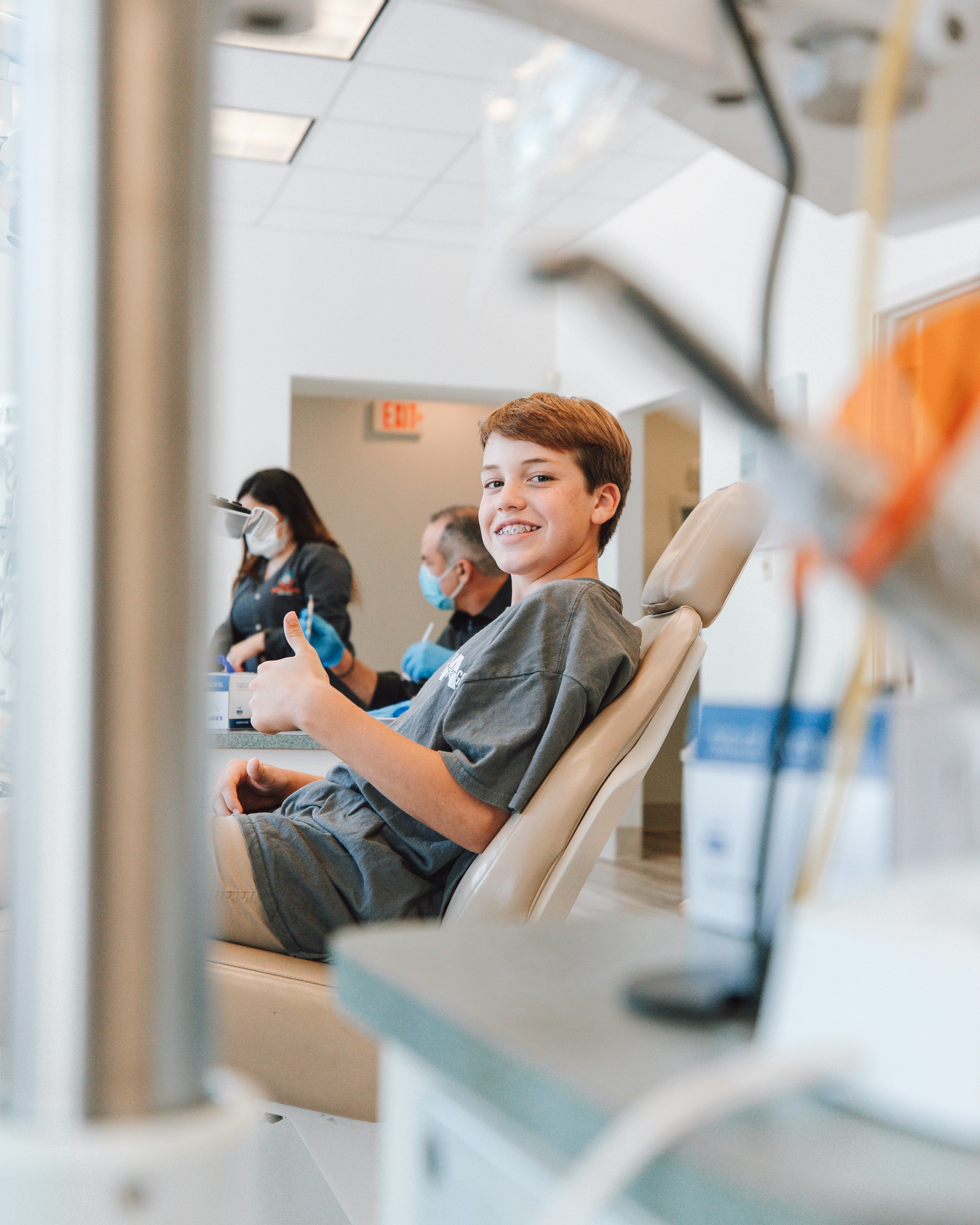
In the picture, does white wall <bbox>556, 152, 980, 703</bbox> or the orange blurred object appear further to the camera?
white wall <bbox>556, 152, 980, 703</bbox>

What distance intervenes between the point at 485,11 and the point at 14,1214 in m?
0.31

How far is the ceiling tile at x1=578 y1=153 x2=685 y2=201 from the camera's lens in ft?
13.9

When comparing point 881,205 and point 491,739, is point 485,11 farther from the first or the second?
point 491,739

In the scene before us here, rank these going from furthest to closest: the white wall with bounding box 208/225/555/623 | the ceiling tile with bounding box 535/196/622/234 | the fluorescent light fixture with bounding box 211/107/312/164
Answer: the white wall with bounding box 208/225/555/623 → the ceiling tile with bounding box 535/196/622/234 → the fluorescent light fixture with bounding box 211/107/312/164

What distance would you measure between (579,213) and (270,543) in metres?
2.48

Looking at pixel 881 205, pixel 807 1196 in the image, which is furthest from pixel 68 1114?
pixel 881 205

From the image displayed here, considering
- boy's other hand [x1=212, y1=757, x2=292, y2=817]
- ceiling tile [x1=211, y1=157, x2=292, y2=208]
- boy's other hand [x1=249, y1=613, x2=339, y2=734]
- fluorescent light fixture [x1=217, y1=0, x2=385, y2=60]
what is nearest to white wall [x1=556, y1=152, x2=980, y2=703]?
boy's other hand [x1=249, y1=613, x2=339, y2=734]

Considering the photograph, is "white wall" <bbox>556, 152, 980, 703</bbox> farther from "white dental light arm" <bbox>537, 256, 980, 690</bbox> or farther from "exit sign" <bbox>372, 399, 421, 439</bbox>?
"exit sign" <bbox>372, 399, 421, 439</bbox>

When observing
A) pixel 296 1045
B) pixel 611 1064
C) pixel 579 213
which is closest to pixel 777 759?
pixel 611 1064

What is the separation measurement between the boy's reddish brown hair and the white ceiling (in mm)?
1575

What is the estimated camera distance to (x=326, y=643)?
268 centimetres

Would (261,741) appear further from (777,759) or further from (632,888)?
(632,888)

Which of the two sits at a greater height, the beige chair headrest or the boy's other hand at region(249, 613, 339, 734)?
the beige chair headrest

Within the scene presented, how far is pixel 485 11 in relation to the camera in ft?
1.01
